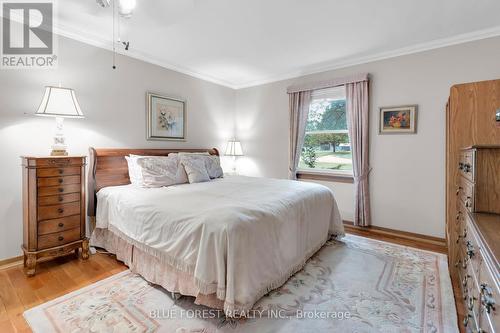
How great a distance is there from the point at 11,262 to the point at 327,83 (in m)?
4.47

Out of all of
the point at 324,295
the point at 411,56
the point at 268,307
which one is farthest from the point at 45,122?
the point at 411,56

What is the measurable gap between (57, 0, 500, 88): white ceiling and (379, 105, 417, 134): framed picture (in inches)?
29.6

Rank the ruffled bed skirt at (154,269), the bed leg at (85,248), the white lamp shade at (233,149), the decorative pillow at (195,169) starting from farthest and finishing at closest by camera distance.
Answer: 1. the white lamp shade at (233,149)
2. the decorative pillow at (195,169)
3. the bed leg at (85,248)
4. the ruffled bed skirt at (154,269)

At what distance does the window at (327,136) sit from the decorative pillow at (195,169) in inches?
71.0

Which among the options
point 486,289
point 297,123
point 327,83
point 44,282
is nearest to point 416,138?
point 327,83

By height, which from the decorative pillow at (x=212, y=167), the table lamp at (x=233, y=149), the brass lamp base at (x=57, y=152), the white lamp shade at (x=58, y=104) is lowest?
the decorative pillow at (x=212, y=167)

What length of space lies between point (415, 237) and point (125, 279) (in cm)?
346

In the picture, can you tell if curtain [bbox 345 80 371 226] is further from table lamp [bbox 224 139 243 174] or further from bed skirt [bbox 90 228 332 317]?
table lamp [bbox 224 139 243 174]

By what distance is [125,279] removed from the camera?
2186 mm

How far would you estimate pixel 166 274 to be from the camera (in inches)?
76.5

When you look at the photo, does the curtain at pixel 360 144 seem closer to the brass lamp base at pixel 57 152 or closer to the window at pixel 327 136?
the window at pixel 327 136

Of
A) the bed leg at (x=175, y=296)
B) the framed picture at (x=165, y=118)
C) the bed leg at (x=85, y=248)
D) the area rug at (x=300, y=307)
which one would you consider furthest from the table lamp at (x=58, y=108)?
the bed leg at (x=175, y=296)

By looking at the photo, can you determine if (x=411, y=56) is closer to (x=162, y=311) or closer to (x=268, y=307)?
(x=268, y=307)

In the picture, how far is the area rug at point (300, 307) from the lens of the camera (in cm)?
159
